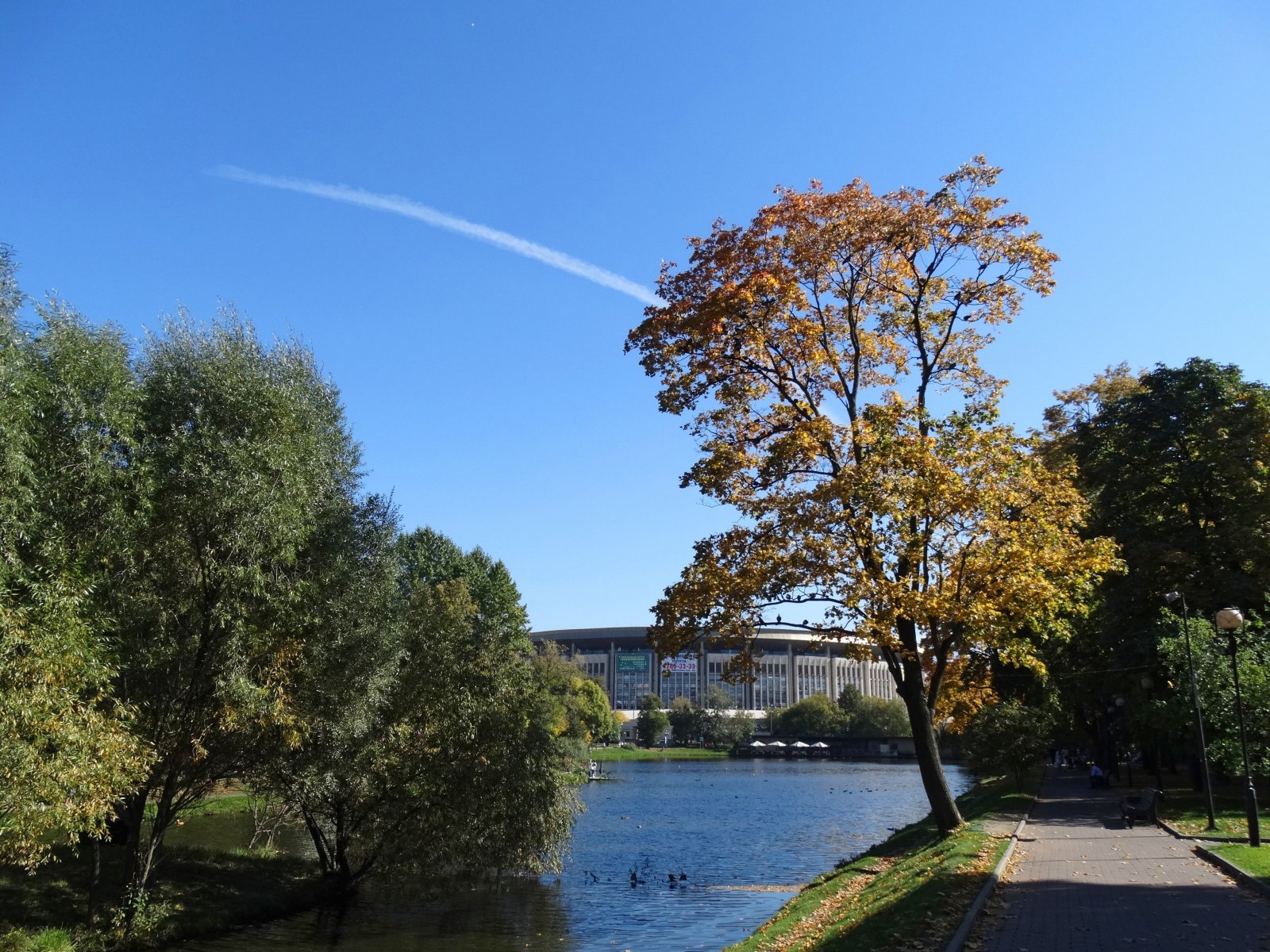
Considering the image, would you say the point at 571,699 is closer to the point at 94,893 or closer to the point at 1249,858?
the point at 94,893

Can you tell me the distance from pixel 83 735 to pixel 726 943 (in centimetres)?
1294

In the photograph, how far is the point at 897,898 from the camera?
14414mm

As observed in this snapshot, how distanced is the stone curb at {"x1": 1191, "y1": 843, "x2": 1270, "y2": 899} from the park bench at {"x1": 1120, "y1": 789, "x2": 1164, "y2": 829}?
15.3ft

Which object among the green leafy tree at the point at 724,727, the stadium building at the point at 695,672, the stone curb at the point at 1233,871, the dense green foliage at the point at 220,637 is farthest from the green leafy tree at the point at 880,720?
the stone curb at the point at 1233,871

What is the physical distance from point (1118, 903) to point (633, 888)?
56.4ft

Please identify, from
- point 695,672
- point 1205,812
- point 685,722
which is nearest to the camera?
point 1205,812

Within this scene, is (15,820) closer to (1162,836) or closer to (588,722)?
(1162,836)

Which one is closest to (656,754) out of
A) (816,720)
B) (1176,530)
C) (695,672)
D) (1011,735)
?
(816,720)

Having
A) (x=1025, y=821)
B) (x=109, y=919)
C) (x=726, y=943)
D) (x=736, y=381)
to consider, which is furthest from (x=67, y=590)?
(x=1025, y=821)

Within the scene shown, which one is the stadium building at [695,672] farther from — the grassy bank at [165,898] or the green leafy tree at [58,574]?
the green leafy tree at [58,574]

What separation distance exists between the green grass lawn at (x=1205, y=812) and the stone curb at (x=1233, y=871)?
3093 millimetres

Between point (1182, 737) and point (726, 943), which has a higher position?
point (1182, 737)

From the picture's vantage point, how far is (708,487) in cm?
1862

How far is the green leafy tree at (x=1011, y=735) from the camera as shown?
117ft
